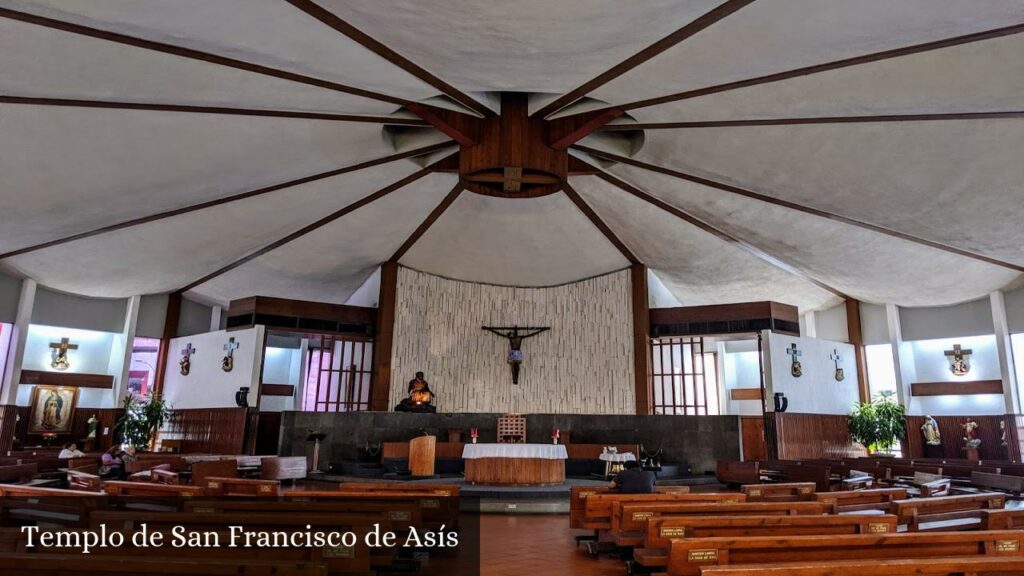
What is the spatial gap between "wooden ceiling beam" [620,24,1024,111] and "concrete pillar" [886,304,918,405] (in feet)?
31.0

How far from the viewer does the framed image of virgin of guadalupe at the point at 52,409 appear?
1279 centimetres

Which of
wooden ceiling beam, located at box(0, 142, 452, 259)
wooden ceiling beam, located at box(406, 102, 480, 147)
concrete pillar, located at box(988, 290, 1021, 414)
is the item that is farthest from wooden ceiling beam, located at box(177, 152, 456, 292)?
concrete pillar, located at box(988, 290, 1021, 414)

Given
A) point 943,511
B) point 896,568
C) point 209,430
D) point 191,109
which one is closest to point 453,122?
point 191,109

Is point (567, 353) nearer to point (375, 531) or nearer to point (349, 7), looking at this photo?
point (349, 7)

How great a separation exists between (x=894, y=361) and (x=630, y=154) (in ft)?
27.5

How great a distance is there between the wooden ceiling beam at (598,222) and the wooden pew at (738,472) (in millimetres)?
4578

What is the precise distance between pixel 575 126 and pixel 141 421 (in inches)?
425

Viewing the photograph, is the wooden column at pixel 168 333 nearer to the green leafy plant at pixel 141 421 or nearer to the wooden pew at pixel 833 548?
the green leafy plant at pixel 141 421

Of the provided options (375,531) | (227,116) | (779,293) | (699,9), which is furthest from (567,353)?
(375,531)

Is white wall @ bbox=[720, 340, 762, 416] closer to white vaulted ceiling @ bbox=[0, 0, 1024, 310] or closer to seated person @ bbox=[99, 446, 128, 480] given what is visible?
white vaulted ceiling @ bbox=[0, 0, 1024, 310]

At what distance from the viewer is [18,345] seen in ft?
41.0

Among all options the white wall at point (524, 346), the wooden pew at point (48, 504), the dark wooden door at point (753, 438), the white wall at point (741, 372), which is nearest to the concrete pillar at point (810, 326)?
the white wall at point (741, 372)

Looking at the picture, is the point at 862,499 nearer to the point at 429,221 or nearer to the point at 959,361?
the point at 429,221

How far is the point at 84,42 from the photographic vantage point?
18.5ft
